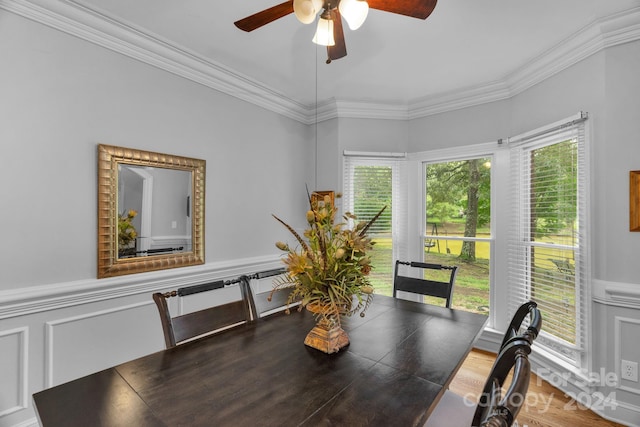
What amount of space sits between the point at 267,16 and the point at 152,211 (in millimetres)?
1667

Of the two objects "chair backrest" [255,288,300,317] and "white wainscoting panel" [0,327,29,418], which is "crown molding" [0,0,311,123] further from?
"chair backrest" [255,288,300,317]

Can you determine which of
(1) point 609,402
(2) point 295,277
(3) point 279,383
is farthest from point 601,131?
(3) point 279,383

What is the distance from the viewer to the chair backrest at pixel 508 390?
601 mm

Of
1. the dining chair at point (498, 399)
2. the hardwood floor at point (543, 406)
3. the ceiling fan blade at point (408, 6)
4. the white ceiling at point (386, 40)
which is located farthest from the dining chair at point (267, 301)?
the white ceiling at point (386, 40)

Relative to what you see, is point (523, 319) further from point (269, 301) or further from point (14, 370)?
point (14, 370)

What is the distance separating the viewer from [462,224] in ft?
10.9

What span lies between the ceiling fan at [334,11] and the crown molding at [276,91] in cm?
118

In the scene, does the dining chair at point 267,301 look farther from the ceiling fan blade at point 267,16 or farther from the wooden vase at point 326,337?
the ceiling fan blade at point 267,16

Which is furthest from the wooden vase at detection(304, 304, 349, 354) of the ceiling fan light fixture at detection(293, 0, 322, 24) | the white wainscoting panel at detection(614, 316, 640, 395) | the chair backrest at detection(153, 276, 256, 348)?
the white wainscoting panel at detection(614, 316, 640, 395)

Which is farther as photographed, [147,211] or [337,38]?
[147,211]

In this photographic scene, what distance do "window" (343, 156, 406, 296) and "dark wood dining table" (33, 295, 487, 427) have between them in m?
2.00

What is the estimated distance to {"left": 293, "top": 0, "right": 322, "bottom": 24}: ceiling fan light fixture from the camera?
4.26 feet

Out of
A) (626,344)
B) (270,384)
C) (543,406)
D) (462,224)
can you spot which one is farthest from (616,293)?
(270,384)

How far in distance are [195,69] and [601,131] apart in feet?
10.4
